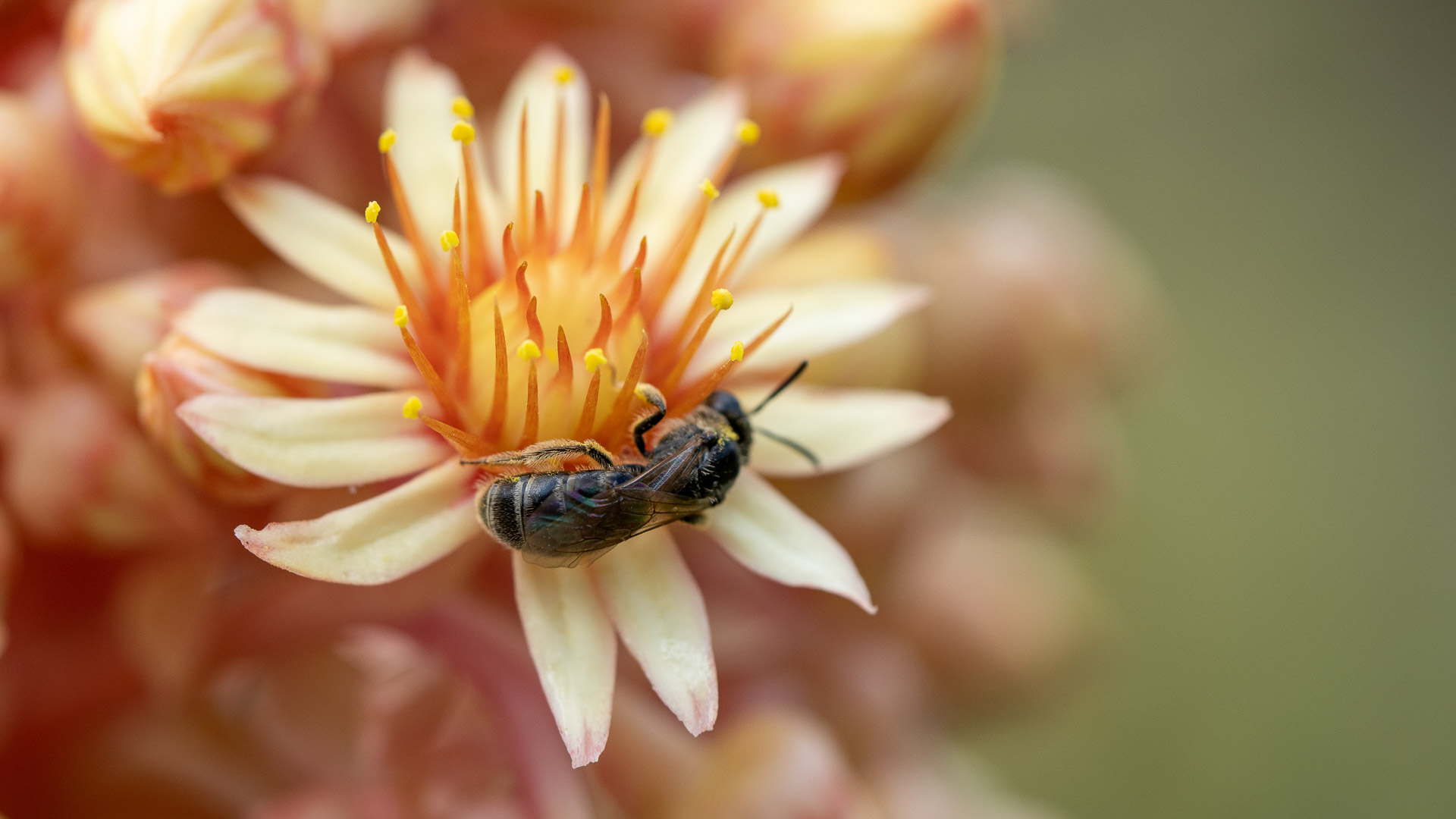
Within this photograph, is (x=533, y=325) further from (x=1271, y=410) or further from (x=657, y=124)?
(x=1271, y=410)

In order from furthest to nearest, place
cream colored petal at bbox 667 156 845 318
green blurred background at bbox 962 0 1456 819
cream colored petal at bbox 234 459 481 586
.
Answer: green blurred background at bbox 962 0 1456 819 < cream colored petal at bbox 667 156 845 318 < cream colored petal at bbox 234 459 481 586

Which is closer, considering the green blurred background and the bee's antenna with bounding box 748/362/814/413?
the bee's antenna with bounding box 748/362/814/413

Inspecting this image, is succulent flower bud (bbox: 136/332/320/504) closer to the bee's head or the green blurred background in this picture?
the bee's head

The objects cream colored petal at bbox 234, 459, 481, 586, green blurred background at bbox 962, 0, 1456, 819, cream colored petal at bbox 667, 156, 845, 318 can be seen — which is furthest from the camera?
green blurred background at bbox 962, 0, 1456, 819

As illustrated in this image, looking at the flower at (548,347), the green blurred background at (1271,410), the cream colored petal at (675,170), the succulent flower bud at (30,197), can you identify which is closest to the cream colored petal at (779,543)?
the flower at (548,347)

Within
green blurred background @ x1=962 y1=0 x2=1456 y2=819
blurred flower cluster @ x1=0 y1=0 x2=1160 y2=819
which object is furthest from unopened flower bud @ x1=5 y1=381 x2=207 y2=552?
green blurred background @ x1=962 y1=0 x2=1456 y2=819

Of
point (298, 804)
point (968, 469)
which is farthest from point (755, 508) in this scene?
point (968, 469)
